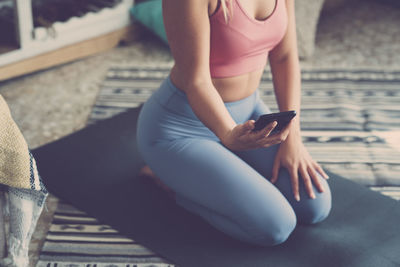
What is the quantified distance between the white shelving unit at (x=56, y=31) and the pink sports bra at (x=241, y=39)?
43.6 inches

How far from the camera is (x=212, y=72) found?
1188 millimetres

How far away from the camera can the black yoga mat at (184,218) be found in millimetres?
1190

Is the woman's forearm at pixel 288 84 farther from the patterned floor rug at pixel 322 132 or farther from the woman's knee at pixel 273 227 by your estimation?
the patterned floor rug at pixel 322 132

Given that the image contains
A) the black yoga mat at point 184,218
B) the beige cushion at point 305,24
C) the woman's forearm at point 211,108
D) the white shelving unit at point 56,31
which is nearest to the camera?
the woman's forearm at point 211,108

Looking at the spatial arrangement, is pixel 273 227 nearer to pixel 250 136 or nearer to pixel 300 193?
pixel 300 193

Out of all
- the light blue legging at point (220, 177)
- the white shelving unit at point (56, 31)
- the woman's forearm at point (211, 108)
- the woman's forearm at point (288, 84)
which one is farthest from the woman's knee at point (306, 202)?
the white shelving unit at point (56, 31)

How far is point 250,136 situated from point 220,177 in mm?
191

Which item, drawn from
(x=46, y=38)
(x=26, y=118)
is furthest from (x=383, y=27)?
(x=26, y=118)

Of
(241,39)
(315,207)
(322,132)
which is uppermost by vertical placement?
(241,39)

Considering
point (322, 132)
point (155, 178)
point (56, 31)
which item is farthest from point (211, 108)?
point (56, 31)

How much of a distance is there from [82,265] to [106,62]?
1304 millimetres

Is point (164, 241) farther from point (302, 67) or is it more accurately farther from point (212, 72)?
point (302, 67)

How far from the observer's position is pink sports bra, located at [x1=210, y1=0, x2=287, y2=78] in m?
1.12

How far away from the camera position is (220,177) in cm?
116
